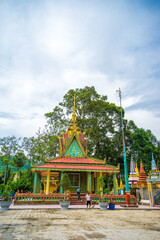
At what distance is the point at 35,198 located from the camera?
16188 mm

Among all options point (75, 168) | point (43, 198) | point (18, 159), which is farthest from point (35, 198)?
point (18, 159)

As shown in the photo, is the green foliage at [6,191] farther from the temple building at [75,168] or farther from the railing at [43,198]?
the temple building at [75,168]

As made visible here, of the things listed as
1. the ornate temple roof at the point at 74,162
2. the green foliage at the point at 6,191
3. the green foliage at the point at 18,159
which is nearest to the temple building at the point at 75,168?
the ornate temple roof at the point at 74,162

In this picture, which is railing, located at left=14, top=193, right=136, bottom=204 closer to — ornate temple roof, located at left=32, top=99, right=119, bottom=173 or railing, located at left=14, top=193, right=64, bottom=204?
railing, located at left=14, top=193, right=64, bottom=204

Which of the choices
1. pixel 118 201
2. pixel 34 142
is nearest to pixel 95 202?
pixel 118 201

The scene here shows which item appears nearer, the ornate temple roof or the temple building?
the temple building

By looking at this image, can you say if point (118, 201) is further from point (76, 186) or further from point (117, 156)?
point (117, 156)

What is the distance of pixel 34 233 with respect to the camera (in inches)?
219

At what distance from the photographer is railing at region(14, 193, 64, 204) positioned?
1587 centimetres

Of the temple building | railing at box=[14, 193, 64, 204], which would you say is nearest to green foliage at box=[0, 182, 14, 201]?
railing at box=[14, 193, 64, 204]

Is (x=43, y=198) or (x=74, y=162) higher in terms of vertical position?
(x=74, y=162)

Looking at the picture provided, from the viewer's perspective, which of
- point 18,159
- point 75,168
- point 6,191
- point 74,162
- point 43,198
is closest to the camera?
point 6,191

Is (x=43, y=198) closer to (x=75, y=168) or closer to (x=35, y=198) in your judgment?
(x=35, y=198)

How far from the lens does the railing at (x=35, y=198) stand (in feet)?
52.1
